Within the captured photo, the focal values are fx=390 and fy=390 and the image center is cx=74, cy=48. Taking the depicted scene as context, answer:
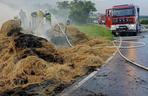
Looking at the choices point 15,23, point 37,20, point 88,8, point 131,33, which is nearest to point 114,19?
point 131,33

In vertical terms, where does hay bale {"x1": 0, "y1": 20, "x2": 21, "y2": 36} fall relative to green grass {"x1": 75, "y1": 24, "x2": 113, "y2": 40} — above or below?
above

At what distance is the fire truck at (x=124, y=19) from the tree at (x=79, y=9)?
4490cm

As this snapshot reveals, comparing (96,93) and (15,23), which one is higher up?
(15,23)

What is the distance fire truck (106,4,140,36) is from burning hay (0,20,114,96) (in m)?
22.0

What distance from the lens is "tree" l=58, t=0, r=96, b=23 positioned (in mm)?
84863

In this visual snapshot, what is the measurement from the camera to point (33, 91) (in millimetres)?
9508

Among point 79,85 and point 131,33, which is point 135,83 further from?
point 131,33

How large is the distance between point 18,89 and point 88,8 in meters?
81.4

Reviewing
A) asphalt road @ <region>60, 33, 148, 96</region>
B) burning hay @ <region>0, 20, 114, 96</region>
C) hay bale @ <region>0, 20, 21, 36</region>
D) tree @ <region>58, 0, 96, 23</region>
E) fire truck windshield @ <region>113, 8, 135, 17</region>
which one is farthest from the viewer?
tree @ <region>58, 0, 96, 23</region>

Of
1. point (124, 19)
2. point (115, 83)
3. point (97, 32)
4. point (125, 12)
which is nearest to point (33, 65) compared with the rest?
point (115, 83)

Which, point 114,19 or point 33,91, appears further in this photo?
point 114,19

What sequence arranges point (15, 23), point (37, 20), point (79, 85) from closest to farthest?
1. point (79, 85)
2. point (15, 23)
3. point (37, 20)

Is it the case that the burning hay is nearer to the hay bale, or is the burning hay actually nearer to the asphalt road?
the hay bale

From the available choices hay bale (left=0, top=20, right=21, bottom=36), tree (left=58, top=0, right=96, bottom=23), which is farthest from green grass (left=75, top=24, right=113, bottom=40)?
tree (left=58, top=0, right=96, bottom=23)
